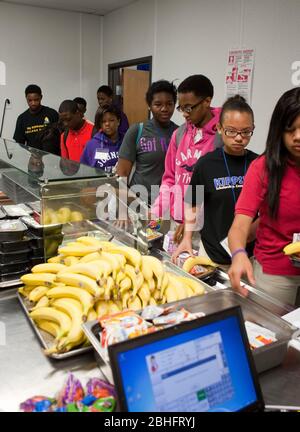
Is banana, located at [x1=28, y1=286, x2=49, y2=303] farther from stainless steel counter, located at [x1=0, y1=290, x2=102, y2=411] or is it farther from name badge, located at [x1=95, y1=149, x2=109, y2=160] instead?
name badge, located at [x1=95, y1=149, x2=109, y2=160]

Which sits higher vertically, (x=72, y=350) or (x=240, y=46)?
(x=240, y=46)

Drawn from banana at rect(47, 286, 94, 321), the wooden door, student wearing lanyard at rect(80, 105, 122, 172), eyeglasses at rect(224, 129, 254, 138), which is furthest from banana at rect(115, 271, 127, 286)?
the wooden door

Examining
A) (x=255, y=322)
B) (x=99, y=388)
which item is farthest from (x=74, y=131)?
(x=99, y=388)

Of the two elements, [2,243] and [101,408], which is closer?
[101,408]

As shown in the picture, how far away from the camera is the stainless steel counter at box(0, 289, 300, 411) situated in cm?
102

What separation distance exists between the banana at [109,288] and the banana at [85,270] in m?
0.04

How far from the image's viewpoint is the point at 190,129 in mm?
2496

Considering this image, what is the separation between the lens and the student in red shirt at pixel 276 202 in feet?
4.96

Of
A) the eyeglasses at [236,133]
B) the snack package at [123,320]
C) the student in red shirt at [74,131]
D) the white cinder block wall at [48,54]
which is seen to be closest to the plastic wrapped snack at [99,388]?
the snack package at [123,320]

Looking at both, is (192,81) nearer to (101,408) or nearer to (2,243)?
(2,243)

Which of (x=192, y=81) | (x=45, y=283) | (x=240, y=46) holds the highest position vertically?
(x=240, y=46)

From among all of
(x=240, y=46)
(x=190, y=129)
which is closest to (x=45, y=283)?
(x=190, y=129)

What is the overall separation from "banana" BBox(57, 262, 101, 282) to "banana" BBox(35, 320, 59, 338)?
17 centimetres
